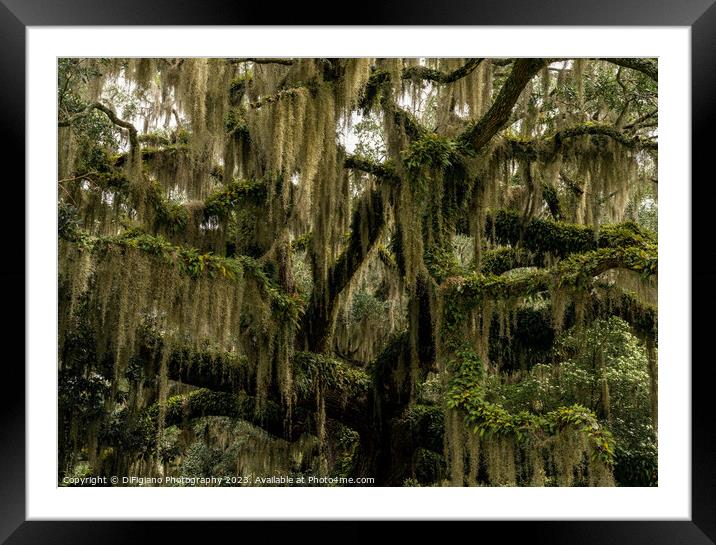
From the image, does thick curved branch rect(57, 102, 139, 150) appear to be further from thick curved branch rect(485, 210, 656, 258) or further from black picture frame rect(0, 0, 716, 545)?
thick curved branch rect(485, 210, 656, 258)

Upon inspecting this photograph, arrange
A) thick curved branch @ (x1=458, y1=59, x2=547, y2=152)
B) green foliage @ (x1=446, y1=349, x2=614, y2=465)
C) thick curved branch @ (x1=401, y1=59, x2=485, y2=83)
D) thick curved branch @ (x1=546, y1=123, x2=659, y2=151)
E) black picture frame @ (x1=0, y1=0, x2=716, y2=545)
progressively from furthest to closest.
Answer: thick curved branch @ (x1=546, y1=123, x2=659, y2=151)
thick curved branch @ (x1=401, y1=59, x2=485, y2=83)
thick curved branch @ (x1=458, y1=59, x2=547, y2=152)
green foliage @ (x1=446, y1=349, x2=614, y2=465)
black picture frame @ (x1=0, y1=0, x2=716, y2=545)

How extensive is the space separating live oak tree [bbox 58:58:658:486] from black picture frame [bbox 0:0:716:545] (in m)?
1.86

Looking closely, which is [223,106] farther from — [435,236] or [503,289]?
[503,289]

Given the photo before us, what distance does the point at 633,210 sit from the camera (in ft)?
30.4

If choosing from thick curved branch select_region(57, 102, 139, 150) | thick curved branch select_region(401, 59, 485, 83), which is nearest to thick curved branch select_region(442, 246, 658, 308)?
thick curved branch select_region(401, 59, 485, 83)

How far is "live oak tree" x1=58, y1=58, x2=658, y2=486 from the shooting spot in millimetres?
5848

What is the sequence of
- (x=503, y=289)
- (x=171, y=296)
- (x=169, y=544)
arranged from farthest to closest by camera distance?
1. (x=503, y=289)
2. (x=171, y=296)
3. (x=169, y=544)

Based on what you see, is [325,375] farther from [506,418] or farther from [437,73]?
[437,73]

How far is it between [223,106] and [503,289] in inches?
132

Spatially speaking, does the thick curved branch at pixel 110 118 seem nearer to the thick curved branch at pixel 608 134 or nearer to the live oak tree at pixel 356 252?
the live oak tree at pixel 356 252

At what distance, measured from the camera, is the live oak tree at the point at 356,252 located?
5848 mm
